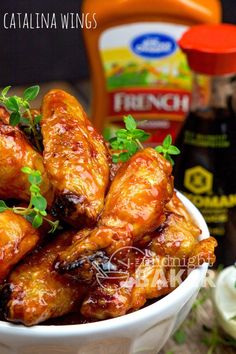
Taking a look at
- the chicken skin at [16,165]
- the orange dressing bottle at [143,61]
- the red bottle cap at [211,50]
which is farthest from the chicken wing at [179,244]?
the orange dressing bottle at [143,61]

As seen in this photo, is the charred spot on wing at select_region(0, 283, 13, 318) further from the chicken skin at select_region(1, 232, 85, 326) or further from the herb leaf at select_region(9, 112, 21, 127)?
the herb leaf at select_region(9, 112, 21, 127)

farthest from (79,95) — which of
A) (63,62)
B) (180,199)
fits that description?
(180,199)

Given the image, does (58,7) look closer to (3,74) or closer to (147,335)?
(3,74)

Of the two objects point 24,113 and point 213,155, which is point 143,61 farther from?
point 24,113

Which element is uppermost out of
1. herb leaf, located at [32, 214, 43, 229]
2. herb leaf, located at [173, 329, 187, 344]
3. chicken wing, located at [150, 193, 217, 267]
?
herb leaf, located at [32, 214, 43, 229]

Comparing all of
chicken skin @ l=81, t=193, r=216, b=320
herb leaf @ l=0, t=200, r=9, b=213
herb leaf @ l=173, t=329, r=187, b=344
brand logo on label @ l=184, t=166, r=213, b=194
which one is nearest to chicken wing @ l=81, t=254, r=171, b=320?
chicken skin @ l=81, t=193, r=216, b=320

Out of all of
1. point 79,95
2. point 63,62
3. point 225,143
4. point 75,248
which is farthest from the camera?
point 63,62


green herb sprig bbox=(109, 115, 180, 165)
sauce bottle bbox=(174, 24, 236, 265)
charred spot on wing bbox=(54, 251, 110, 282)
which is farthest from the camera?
sauce bottle bbox=(174, 24, 236, 265)

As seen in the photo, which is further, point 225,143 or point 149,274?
point 225,143
